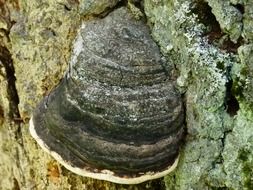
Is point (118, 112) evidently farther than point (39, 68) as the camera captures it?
No

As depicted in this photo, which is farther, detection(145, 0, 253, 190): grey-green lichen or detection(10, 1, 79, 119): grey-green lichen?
detection(10, 1, 79, 119): grey-green lichen

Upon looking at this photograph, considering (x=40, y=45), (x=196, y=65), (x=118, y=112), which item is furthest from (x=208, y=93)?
(x=40, y=45)

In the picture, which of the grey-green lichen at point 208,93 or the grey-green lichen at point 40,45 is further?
the grey-green lichen at point 40,45

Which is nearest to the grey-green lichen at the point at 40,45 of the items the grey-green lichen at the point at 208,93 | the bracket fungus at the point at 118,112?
the bracket fungus at the point at 118,112

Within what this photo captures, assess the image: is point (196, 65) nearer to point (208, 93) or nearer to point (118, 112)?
point (208, 93)

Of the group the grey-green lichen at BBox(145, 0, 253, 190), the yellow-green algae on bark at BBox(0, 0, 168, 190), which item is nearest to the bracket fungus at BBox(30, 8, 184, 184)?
the grey-green lichen at BBox(145, 0, 253, 190)

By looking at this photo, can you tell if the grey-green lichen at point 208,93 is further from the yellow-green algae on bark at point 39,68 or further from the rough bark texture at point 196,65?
the yellow-green algae on bark at point 39,68

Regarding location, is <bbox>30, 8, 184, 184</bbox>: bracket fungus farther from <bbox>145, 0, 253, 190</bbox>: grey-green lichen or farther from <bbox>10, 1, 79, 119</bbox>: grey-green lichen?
<bbox>10, 1, 79, 119</bbox>: grey-green lichen
